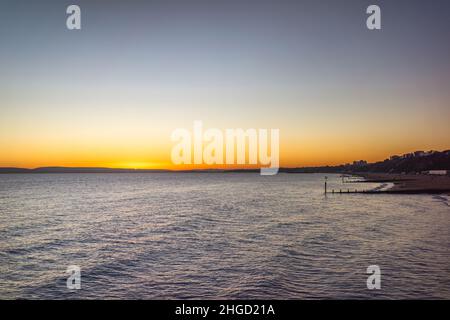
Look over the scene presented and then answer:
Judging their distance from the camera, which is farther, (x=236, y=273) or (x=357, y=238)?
(x=357, y=238)

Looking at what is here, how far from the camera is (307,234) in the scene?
3778 centimetres

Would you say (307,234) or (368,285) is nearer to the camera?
(368,285)

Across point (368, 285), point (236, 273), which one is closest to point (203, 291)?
point (236, 273)

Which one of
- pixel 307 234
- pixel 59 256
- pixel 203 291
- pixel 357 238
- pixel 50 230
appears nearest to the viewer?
pixel 203 291

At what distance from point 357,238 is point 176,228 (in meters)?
20.4
